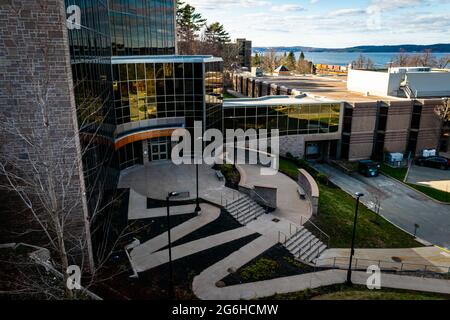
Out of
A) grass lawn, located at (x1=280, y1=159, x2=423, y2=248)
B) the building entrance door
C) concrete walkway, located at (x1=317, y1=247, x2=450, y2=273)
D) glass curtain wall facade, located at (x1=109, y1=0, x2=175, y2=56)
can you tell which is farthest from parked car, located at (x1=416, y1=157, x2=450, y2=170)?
glass curtain wall facade, located at (x1=109, y1=0, x2=175, y2=56)

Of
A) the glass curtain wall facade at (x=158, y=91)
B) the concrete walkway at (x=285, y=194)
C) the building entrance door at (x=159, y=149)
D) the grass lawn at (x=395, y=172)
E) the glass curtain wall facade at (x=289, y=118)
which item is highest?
the glass curtain wall facade at (x=158, y=91)

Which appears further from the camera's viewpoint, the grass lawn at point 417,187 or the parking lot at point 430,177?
the parking lot at point 430,177

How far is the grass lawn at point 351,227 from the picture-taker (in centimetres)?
A: 2295

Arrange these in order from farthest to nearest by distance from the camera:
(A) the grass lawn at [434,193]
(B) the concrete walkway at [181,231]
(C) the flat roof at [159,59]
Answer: (A) the grass lawn at [434,193] < (C) the flat roof at [159,59] < (B) the concrete walkway at [181,231]

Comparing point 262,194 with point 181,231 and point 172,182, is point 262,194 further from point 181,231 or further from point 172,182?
point 172,182

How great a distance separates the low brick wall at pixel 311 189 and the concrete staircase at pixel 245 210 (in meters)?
3.61

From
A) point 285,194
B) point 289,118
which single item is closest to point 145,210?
point 285,194

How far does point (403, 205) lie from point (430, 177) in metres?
10.9

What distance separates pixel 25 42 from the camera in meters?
13.5

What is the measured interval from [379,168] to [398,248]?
2011cm

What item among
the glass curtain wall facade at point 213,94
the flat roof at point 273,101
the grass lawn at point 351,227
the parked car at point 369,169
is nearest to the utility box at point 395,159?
the parked car at point 369,169

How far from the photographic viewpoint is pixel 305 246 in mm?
21188

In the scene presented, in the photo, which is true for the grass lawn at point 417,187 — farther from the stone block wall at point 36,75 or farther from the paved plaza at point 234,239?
the stone block wall at point 36,75

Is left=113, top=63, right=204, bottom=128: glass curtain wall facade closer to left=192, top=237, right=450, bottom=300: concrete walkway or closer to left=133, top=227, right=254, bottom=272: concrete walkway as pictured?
left=133, top=227, right=254, bottom=272: concrete walkway
